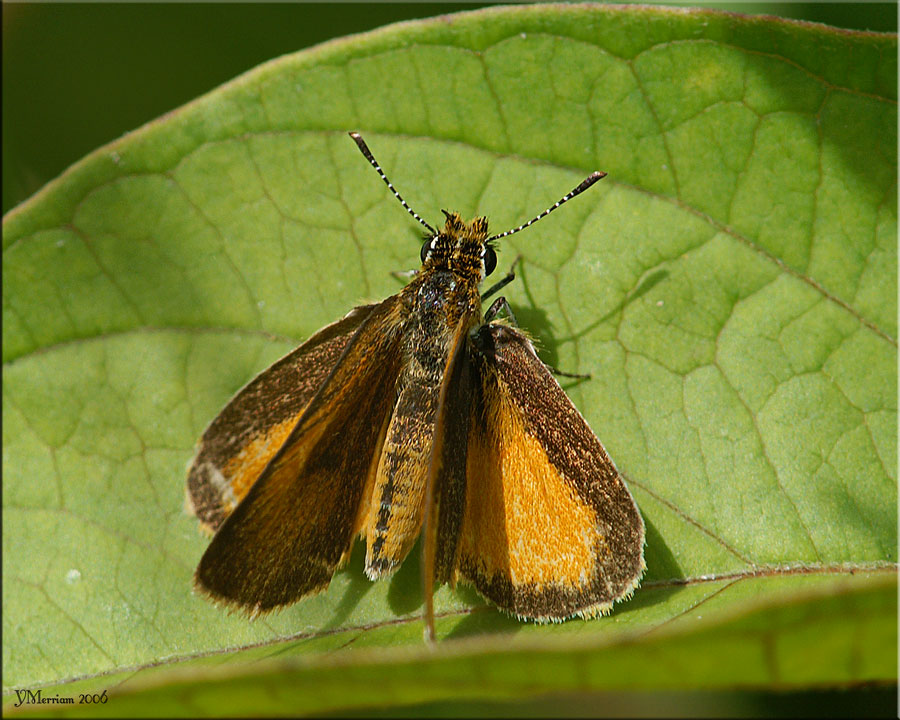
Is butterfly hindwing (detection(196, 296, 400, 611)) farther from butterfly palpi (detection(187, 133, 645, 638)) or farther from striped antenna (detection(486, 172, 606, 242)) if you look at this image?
striped antenna (detection(486, 172, 606, 242))

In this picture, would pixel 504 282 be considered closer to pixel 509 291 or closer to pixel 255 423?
pixel 509 291

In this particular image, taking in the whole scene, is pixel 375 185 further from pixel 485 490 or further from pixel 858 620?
pixel 858 620

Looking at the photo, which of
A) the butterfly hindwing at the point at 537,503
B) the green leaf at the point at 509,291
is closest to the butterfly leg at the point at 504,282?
the green leaf at the point at 509,291

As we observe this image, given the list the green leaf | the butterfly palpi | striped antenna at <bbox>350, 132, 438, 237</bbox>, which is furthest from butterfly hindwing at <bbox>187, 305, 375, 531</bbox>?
striped antenna at <bbox>350, 132, 438, 237</bbox>

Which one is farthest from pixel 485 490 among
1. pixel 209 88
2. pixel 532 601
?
pixel 209 88

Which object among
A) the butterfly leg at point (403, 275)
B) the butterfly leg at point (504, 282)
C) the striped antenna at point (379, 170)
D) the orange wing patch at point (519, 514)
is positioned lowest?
the orange wing patch at point (519, 514)

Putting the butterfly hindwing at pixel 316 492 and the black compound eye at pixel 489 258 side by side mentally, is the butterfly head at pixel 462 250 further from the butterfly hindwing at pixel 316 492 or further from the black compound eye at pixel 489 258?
the butterfly hindwing at pixel 316 492
